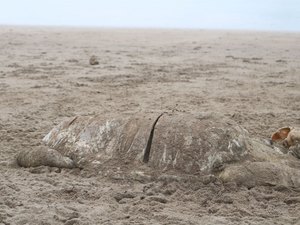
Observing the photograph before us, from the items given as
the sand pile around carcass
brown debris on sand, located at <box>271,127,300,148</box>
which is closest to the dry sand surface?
the sand pile around carcass

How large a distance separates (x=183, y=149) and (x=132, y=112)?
2.89ft

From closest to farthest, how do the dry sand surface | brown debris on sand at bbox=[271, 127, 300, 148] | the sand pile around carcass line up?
the dry sand surface → the sand pile around carcass → brown debris on sand at bbox=[271, 127, 300, 148]

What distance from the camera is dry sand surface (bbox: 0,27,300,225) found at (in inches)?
128

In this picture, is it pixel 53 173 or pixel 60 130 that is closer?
pixel 53 173

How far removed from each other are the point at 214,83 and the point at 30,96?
Answer: 13.3 feet

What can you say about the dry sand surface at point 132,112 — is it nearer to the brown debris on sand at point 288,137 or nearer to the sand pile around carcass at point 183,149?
the sand pile around carcass at point 183,149

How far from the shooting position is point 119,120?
426 cm

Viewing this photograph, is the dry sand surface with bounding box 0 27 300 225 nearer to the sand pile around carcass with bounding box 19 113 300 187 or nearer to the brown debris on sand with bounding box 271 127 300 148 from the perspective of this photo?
the sand pile around carcass with bounding box 19 113 300 187

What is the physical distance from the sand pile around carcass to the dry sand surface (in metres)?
0.14

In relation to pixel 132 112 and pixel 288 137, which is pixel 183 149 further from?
pixel 288 137

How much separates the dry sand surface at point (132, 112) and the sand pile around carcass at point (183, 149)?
0.47ft

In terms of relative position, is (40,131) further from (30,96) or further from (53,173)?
(30,96)

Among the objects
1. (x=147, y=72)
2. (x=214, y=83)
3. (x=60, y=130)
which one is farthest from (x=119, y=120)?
(x=147, y=72)

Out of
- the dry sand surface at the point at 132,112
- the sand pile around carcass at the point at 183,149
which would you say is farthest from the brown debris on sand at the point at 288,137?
the dry sand surface at the point at 132,112
